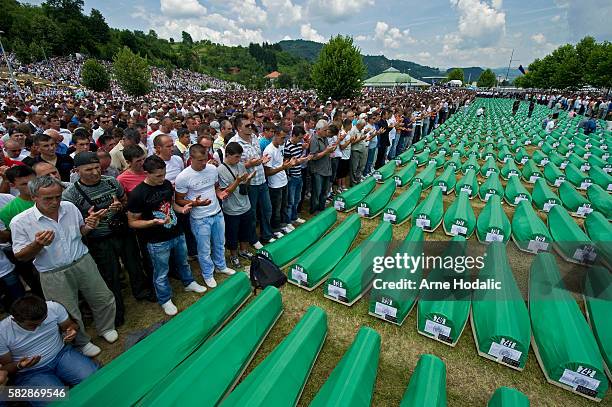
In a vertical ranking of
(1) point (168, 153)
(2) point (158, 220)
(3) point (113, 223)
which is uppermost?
(1) point (168, 153)

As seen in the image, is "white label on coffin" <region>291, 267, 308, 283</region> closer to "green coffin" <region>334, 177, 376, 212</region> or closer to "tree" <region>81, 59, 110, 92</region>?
"green coffin" <region>334, 177, 376, 212</region>

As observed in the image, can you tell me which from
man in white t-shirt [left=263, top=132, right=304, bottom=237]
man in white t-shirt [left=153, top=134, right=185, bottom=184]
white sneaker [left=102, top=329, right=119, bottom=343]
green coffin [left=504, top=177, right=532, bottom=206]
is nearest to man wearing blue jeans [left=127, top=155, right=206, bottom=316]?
man in white t-shirt [left=153, top=134, right=185, bottom=184]

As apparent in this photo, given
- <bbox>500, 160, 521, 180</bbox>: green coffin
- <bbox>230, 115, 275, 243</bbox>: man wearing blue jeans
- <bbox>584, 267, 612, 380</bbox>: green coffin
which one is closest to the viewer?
<bbox>584, 267, 612, 380</bbox>: green coffin

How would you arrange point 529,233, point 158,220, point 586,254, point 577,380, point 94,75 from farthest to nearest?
point 94,75, point 529,233, point 586,254, point 158,220, point 577,380

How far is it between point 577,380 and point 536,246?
3.57 meters

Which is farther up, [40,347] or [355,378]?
[40,347]

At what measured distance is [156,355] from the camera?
3.40m

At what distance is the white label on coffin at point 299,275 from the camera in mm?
5266

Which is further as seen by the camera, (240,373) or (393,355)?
(393,355)

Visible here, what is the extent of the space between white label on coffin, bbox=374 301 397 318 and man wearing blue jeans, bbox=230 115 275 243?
9.60 feet

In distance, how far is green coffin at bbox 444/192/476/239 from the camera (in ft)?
23.0

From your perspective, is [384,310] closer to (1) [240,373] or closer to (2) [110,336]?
(1) [240,373]

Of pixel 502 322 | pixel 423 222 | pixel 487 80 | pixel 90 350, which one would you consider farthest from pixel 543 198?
pixel 487 80

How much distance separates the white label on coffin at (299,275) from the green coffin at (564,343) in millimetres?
3558
